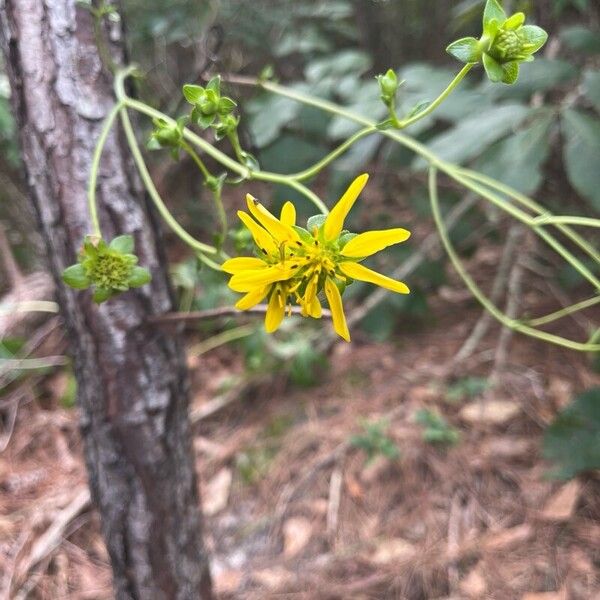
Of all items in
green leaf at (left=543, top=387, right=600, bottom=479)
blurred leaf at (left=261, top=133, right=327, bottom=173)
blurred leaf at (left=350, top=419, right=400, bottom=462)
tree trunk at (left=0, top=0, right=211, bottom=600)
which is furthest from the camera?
blurred leaf at (left=261, top=133, right=327, bottom=173)

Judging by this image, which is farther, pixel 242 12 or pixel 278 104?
pixel 242 12

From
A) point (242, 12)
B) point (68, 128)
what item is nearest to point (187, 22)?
point (242, 12)

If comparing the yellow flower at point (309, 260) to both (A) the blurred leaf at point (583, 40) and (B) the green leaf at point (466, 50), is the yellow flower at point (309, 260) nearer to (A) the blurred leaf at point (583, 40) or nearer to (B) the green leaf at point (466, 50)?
(B) the green leaf at point (466, 50)

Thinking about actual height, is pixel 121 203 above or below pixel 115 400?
above

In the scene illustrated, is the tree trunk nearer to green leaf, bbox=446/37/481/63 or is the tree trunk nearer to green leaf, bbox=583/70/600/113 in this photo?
green leaf, bbox=446/37/481/63

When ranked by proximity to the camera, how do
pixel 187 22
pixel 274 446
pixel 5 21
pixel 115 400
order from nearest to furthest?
pixel 5 21, pixel 115 400, pixel 274 446, pixel 187 22

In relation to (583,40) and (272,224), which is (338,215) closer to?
(272,224)

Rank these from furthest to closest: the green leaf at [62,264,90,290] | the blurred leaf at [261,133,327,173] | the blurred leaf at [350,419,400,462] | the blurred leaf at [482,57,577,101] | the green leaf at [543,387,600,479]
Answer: the blurred leaf at [261,133,327,173] → the blurred leaf at [350,419,400,462] → the blurred leaf at [482,57,577,101] → the green leaf at [543,387,600,479] → the green leaf at [62,264,90,290]

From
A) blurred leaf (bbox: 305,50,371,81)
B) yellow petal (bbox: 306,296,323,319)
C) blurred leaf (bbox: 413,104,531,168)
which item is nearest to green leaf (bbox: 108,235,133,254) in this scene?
yellow petal (bbox: 306,296,323,319)

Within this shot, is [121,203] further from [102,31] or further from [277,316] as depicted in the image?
[277,316]
